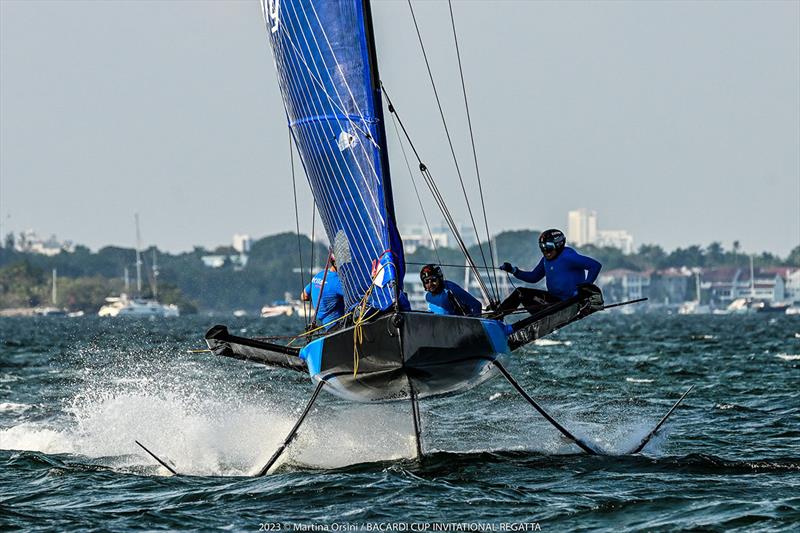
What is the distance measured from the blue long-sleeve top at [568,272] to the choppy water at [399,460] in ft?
5.22

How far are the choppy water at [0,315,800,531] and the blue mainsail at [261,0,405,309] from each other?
6.15 ft

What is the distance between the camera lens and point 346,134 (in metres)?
13.6

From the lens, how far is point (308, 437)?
15602mm

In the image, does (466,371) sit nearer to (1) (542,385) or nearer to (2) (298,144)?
(2) (298,144)

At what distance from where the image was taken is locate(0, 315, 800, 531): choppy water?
36.6 feet

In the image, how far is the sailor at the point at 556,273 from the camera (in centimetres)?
1441

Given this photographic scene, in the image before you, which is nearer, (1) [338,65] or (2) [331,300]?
(1) [338,65]

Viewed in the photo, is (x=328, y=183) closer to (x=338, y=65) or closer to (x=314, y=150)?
(x=314, y=150)

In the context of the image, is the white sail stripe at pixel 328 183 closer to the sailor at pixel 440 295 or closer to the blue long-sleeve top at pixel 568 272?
the sailor at pixel 440 295

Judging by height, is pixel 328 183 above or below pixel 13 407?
above

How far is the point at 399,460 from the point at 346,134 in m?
3.11

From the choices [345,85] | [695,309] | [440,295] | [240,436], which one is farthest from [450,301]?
[695,309]

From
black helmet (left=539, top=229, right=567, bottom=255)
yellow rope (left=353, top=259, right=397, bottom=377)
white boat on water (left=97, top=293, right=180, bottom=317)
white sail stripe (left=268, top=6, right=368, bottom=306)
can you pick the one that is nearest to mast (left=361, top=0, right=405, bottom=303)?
yellow rope (left=353, top=259, right=397, bottom=377)

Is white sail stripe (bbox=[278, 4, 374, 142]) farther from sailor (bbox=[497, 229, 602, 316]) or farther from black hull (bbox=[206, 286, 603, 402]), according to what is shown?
sailor (bbox=[497, 229, 602, 316])
